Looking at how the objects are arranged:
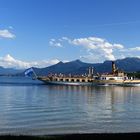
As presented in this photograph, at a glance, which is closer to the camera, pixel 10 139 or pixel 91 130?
pixel 10 139

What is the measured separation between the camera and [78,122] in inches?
1613

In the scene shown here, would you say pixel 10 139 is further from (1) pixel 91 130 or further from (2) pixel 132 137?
(1) pixel 91 130

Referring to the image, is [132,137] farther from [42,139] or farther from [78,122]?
[78,122]

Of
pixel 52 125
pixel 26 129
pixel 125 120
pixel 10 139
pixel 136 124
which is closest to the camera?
pixel 10 139

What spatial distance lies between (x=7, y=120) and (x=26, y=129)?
7.32m

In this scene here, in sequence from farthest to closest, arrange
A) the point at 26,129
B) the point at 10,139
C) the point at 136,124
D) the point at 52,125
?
the point at 136,124
the point at 52,125
the point at 26,129
the point at 10,139

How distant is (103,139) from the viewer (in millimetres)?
20609

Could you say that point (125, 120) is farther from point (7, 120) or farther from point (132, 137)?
point (132, 137)

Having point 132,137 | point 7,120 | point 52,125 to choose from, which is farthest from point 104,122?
point 132,137

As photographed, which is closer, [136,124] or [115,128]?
[115,128]

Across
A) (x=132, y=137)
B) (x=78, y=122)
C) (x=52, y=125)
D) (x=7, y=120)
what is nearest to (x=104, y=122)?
(x=78, y=122)

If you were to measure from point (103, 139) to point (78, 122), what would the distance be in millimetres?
20450

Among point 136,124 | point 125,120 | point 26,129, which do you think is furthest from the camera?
point 125,120

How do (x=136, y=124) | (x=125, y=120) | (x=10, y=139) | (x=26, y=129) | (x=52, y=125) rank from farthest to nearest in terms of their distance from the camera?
(x=125, y=120), (x=136, y=124), (x=52, y=125), (x=26, y=129), (x=10, y=139)
